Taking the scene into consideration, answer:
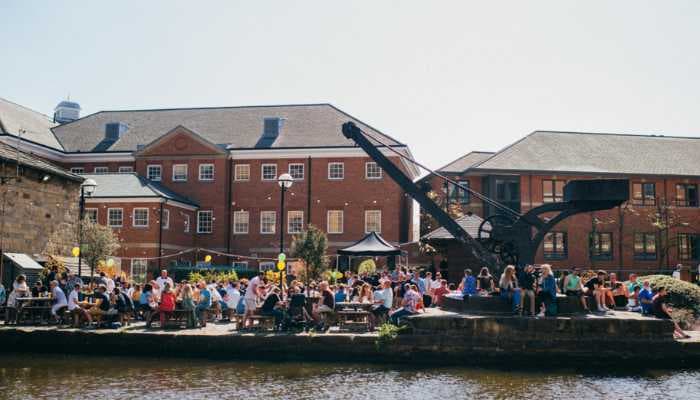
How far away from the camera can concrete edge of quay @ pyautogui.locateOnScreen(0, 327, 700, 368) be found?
49.4 ft

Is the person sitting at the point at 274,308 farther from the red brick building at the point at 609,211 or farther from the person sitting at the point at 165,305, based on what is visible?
the red brick building at the point at 609,211

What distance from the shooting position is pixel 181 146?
4022cm

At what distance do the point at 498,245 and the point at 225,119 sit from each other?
99.4ft

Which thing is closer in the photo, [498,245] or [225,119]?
[498,245]

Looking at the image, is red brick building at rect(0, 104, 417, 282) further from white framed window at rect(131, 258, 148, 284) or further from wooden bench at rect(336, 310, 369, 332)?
wooden bench at rect(336, 310, 369, 332)

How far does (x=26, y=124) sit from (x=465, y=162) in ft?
97.9

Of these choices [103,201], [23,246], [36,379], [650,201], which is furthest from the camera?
[650,201]

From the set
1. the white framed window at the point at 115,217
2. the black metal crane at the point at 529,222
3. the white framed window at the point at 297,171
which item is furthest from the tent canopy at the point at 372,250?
the white framed window at the point at 115,217

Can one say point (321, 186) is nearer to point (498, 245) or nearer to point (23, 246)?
point (23, 246)

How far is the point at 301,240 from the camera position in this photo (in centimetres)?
2983

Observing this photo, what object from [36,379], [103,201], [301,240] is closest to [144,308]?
[36,379]

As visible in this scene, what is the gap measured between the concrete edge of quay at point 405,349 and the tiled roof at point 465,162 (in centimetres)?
2763

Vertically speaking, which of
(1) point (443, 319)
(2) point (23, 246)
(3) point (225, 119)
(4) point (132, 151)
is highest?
(3) point (225, 119)

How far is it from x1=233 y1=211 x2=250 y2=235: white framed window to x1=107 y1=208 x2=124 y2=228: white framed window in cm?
696
